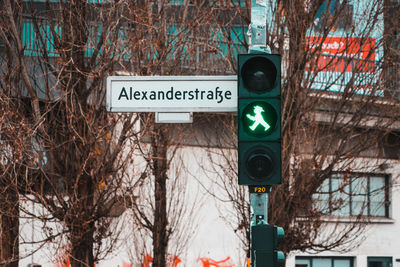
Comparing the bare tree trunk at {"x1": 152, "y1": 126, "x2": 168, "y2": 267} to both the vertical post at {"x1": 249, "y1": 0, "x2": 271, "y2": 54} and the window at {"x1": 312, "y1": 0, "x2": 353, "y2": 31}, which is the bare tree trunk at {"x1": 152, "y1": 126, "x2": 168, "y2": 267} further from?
the vertical post at {"x1": 249, "y1": 0, "x2": 271, "y2": 54}

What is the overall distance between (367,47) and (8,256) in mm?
9290

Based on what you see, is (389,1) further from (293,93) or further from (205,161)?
(205,161)

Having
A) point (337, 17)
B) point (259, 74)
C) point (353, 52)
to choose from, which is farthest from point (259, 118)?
point (353, 52)

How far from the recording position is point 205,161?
2053 cm

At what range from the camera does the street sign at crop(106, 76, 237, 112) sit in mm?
7395

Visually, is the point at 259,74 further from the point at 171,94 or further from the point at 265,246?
the point at 265,246

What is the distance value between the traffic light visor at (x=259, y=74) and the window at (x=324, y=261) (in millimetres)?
16447

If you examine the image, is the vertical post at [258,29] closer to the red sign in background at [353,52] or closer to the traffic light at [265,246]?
the traffic light at [265,246]

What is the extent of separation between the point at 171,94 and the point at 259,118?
1.21 metres

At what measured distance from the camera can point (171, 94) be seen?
7.45m

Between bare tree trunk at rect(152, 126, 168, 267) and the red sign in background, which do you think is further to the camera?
bare tree trunk at rect(152, 126, 168, 267)

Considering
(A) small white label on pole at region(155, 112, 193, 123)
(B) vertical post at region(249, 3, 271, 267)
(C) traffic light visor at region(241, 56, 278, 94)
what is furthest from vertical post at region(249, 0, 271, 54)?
(A) small white label on pole at region(155, 112, 193, 123)

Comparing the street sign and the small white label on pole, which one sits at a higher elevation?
the street sign

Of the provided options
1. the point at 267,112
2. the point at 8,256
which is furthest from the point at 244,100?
the point at 8,256
